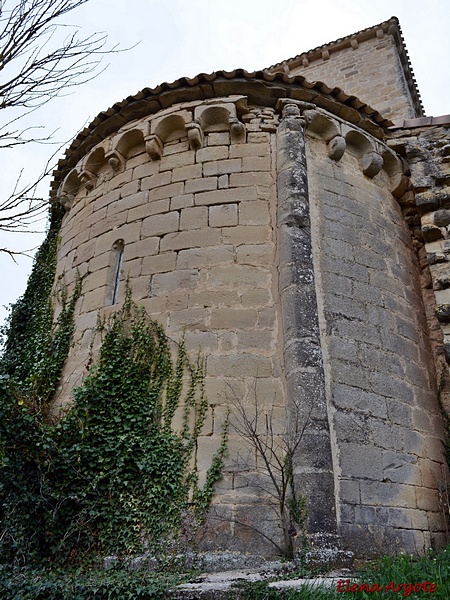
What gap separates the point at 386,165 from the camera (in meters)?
6.72

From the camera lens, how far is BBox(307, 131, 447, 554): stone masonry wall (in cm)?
454

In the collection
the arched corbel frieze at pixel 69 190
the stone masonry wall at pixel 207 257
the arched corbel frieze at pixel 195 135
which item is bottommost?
the stone masonry wall at pixel 207 257

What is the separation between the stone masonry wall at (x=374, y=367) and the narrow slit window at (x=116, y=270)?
212cm

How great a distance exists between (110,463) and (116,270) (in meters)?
2.18

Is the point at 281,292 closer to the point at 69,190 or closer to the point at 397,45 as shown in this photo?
the point at 69,190

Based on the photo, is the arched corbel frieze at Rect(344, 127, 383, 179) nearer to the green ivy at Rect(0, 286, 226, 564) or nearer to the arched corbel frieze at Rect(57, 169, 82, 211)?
the green ivy at Rect(0, 286, 226, 564)

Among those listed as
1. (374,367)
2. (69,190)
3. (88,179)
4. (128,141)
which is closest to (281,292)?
(374,367)

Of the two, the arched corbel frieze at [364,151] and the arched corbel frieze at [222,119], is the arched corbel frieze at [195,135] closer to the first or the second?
the arched corbel frieze at [222,119]

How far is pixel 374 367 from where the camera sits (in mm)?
5129

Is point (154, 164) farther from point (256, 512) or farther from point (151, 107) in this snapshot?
point (256, 512)

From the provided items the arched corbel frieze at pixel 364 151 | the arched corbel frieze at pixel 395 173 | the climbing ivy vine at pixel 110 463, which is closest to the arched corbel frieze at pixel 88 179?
the climbing ivy vine at pixel 110 463

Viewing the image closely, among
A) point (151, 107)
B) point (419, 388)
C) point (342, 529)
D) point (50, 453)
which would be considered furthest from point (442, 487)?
point (151, 107)

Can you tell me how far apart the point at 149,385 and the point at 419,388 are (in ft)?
9.05

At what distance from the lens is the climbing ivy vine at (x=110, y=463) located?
168 inches
